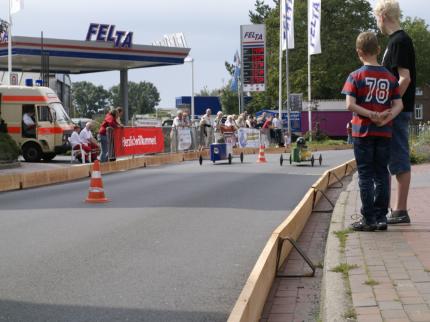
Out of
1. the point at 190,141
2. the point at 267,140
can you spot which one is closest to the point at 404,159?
the point at 190,141

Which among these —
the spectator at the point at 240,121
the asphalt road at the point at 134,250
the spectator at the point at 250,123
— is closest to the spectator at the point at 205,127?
the spectator at the point at 240,121

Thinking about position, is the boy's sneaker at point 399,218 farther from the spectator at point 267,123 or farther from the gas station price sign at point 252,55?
the gas station price sign at point 252,55

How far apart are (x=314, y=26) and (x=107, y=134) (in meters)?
22.0

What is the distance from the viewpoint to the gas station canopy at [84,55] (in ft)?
150

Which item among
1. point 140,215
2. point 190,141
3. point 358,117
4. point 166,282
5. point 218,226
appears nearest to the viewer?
point 166,282

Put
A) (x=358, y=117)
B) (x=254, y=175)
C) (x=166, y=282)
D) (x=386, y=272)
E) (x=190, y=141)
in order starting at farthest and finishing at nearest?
(x=190, y=141) < (x=254, y=175) < (x=358, y=117) < (x=166, y=282) < (x=386, y=272)

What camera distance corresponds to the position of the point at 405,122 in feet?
25.4

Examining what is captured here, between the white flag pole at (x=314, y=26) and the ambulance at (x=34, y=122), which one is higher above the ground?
the white flag pole at (x=314, y=26)

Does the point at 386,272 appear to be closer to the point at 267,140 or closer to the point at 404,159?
the point at 404,159

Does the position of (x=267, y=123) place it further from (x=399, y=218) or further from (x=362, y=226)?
(x=362, y=226)

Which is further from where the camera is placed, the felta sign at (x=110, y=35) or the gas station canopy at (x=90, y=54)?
the felta sign at (x=110, y=35)

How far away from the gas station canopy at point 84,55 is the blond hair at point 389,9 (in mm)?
39591

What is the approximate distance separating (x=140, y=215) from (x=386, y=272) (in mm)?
5584

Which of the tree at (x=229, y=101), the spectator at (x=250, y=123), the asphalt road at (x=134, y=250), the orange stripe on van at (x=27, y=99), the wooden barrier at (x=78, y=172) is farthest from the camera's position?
the tree at (x=229, y=101)
